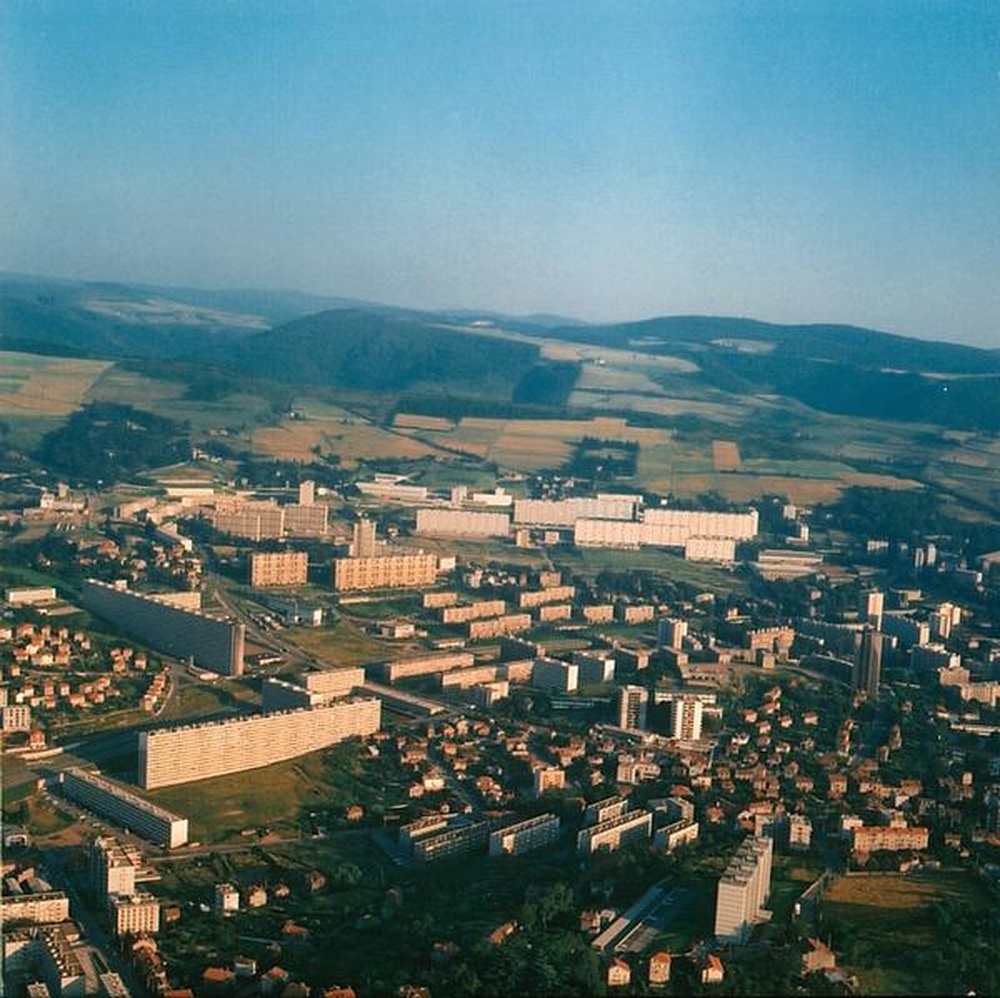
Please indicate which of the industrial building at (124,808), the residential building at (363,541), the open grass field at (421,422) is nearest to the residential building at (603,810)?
the industrial building at (124,808)

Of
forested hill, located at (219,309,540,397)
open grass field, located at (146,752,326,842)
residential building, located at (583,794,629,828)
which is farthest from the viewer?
forested hill, located at (219,309,540,397)

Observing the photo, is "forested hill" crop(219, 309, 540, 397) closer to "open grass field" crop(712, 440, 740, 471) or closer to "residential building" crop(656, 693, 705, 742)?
"open grass field" crop(712, 440, 740, 471)

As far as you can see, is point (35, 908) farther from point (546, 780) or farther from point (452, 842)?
point (546, 780)

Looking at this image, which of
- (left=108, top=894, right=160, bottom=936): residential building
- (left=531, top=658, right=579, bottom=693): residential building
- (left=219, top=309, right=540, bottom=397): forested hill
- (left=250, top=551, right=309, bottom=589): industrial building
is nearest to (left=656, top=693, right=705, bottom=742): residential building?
(left=531, top=658, right=579, bottom=693): residential building

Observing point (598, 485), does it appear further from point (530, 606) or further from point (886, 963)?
point (886, 963)

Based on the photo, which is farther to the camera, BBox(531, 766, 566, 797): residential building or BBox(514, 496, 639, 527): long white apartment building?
BBox(514, 496, 639, 527): long white apartment building

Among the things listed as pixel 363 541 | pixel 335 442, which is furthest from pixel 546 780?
pixel 335 442

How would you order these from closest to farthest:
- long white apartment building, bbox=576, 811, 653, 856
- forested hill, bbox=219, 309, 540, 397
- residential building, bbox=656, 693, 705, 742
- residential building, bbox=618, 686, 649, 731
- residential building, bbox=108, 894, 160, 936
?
residential building, bbox=108, 894, 160, 936 < long white apartment building, bbox=576, 811, 653, 856 < residential building, bbox=656, 693, 705, 742 < residential building, bbox=618, 686, 649, 731 < forested hill, bbox=219, 309, 540, 397
